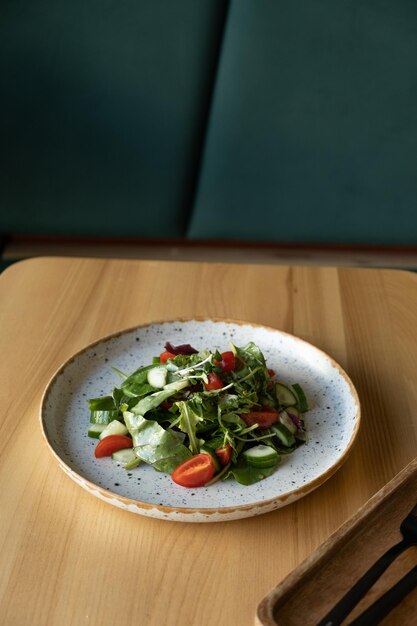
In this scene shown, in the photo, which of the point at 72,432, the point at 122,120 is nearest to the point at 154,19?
the point at 122,120

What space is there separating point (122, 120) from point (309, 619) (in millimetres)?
1960

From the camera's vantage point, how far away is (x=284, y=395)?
1188 mm

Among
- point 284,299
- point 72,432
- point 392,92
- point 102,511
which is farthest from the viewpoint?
point 392,92

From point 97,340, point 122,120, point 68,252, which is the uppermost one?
point 122,120

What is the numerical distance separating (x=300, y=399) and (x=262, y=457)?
0.17m

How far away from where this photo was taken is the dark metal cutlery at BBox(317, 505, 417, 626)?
0.78 metres

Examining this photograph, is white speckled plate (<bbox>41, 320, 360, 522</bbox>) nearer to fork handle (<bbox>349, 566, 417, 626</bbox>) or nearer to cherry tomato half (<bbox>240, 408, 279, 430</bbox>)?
cherry tomato half (<bbox>240, 408, 279, 430</bbox>)

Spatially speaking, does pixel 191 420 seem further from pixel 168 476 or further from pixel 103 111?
→ pixel 103 111

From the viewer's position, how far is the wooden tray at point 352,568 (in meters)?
0.80

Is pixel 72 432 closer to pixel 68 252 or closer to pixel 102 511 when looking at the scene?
pixel 102 511

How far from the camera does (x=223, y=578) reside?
912 mm

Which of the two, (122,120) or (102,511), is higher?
(122,120)

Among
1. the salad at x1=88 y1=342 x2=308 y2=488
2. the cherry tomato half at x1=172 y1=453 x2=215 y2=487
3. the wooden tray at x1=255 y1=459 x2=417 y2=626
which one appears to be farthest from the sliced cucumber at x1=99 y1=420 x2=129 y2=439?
the wooden tray at x1=255 y1=459 x2=417 y2=626

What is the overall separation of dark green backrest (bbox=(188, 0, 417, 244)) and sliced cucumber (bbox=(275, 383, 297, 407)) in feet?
4.60
